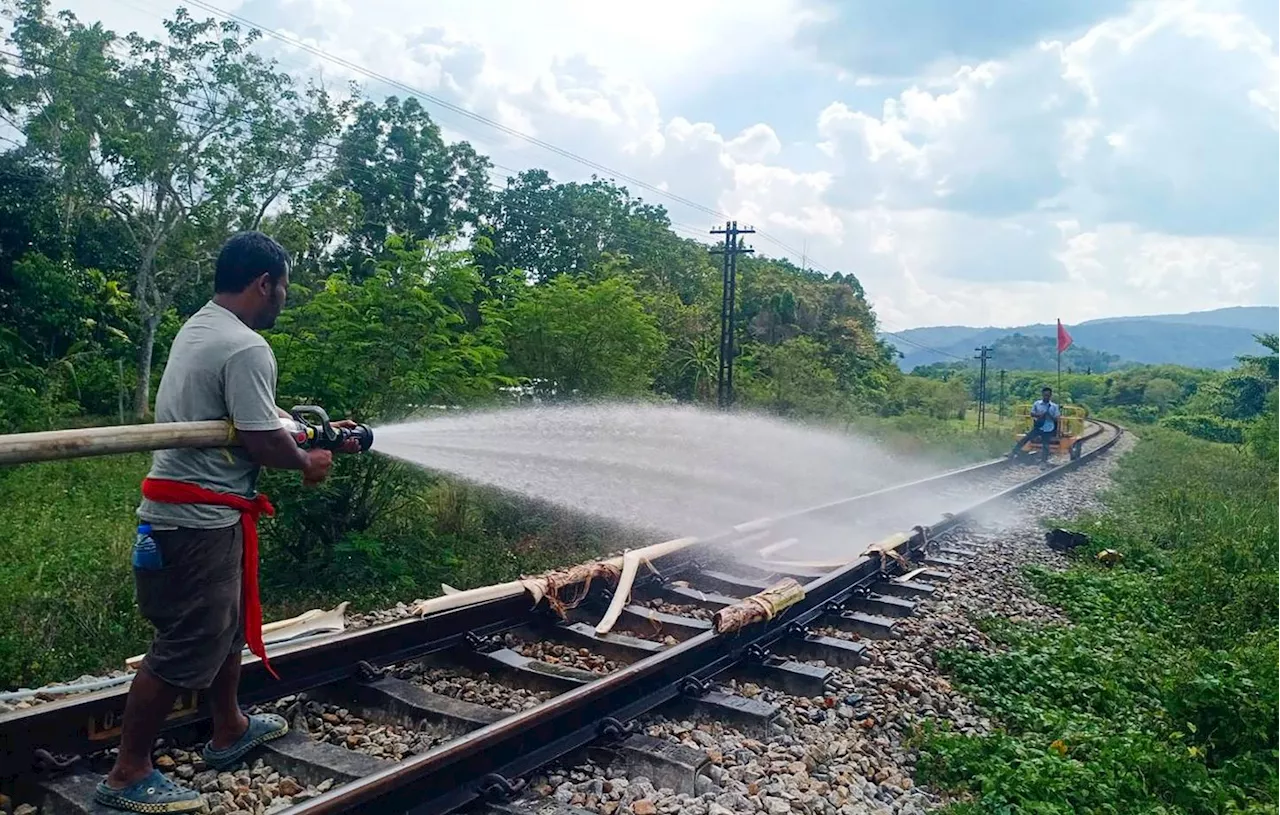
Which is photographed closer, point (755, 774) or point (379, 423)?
point (755, 774)

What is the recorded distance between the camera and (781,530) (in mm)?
9414

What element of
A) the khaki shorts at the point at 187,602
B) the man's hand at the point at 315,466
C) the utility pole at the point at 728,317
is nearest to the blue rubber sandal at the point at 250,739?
the khaki shorts at the point at 187,602

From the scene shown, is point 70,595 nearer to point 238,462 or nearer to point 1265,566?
point 238,462

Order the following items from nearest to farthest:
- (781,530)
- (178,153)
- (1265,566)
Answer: (1265,566), (781,530), (178,153)

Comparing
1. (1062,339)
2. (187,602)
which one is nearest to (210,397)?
(187,602)

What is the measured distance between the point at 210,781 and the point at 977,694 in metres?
4.01

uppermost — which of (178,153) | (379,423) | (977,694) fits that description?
(178,153)

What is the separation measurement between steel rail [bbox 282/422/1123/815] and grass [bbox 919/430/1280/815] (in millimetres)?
1224

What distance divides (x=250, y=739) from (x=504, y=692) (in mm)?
1349

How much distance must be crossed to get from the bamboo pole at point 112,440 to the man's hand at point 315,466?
313 mm

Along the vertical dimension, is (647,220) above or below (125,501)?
above

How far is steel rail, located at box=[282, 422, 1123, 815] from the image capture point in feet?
11.0

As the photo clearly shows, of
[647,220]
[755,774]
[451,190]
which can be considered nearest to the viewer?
[755,774]

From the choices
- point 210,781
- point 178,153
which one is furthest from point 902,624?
point 178,153
